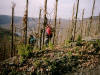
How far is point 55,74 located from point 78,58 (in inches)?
91.1

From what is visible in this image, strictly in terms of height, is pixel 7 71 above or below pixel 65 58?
below

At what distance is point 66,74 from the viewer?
6973mm

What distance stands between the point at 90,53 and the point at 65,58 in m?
2.21

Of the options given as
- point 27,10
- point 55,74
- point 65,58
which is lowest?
point 55,74

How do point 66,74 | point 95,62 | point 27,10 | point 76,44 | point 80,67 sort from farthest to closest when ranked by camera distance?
1. point 27,10
2. point 76,44
3. point 95,62
4. point 80,67
5. point 66,74

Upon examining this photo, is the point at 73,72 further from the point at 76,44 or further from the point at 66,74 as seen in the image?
the point at 76,44

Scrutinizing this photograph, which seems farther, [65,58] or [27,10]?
[27,10]

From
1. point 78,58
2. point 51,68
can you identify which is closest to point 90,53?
point 78,58

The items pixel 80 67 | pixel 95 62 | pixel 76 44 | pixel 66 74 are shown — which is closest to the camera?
pixel 66 74

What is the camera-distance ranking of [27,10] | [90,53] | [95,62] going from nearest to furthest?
[95,62] → [90,53] → [27,10]

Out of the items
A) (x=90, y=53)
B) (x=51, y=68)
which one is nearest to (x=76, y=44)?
(x=90, y=53)

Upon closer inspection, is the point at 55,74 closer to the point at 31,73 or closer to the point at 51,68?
the point at 51,68

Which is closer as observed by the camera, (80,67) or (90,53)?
(80,67)

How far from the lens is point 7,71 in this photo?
7379mm
